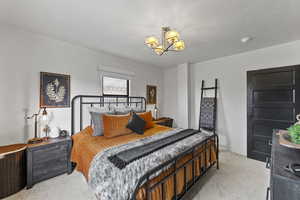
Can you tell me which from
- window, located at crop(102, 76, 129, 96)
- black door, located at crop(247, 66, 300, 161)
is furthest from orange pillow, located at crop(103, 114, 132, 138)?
black door, located at crop(247, 66, 300, 161)

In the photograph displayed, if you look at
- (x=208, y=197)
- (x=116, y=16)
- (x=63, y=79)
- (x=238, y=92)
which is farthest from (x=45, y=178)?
(x=238, y=92)

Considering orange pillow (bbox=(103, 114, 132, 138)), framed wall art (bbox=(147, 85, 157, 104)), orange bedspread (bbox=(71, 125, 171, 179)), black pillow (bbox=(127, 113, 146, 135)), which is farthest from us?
framed wall art (bbox=(147, 85, 157, 104))

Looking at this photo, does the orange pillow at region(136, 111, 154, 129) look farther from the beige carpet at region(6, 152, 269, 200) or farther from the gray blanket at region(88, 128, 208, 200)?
the beige carpet at region(6, 152, 269, 200)

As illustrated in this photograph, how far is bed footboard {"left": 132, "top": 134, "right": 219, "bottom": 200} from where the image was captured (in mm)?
1116

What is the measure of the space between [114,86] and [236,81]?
3.17 m

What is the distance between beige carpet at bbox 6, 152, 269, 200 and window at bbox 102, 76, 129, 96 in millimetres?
1898

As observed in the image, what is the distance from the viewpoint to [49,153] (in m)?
2.13

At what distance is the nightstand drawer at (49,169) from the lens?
2.02 meters

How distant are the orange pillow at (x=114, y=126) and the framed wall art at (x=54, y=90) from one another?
0.98 m

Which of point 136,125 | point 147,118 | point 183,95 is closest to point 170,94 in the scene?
point 183,95

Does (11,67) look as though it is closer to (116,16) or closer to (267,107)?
(116,16)

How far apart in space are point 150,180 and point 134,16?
2026mm

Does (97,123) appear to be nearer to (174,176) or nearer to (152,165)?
(152,165)

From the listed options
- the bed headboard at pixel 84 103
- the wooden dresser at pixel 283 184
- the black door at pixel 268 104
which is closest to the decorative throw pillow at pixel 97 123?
the bed headboard at pixel 84 103
